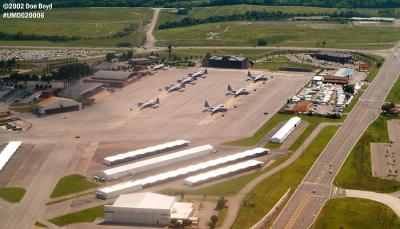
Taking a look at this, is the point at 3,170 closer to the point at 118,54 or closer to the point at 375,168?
the point at 375,168

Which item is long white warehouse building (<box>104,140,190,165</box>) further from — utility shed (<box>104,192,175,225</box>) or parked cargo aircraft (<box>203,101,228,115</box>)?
parked cargo aircraft (<box>203,101,228,115</box>)

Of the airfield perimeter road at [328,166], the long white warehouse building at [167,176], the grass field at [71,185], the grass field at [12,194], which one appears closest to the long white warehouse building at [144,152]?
the grass field at [71,185]

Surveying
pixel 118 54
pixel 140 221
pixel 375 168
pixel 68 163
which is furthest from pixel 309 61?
pixel 140 221

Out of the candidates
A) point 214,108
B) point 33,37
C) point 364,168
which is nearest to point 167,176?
point 364,168

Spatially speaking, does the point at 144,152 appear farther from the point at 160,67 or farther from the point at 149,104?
the point at 160,67

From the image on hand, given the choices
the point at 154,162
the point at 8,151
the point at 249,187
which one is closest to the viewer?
the point at 249,187

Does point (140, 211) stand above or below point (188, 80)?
above

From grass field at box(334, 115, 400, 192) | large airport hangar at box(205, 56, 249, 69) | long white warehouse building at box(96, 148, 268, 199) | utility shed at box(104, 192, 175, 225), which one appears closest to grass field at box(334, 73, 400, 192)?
grass field at box(334, 115, 400, 192)
